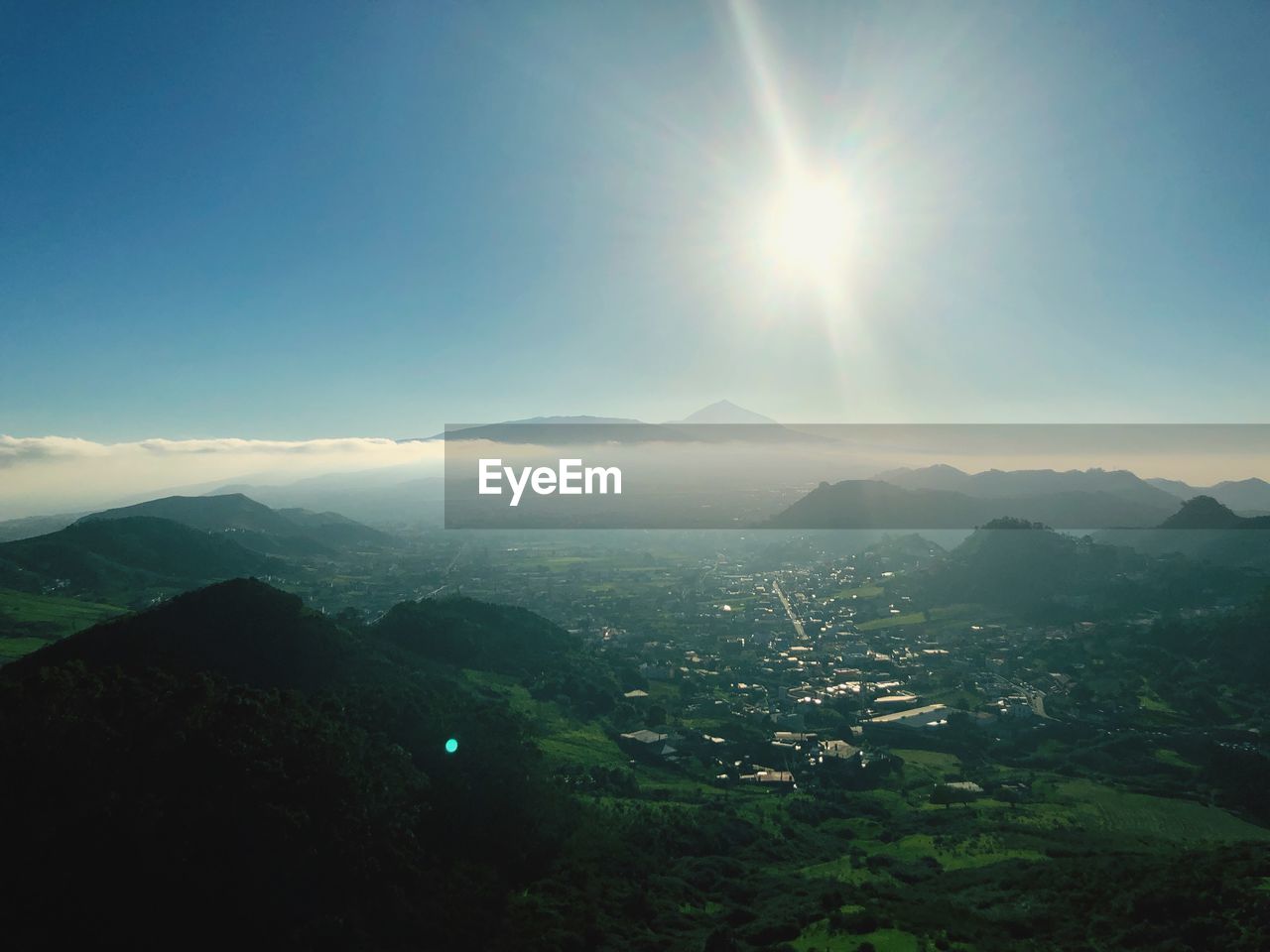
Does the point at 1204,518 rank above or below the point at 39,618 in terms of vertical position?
above

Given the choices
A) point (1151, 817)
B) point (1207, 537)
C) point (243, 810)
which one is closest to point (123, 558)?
point (243, 810)

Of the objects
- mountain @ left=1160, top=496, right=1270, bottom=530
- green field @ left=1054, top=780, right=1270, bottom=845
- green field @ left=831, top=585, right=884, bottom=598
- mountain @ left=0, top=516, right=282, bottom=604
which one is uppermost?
mountain @ left=1160, top=496, right=1270, bottom=530

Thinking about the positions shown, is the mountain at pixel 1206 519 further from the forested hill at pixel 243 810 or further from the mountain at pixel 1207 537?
the forested hill at pixel 243 810

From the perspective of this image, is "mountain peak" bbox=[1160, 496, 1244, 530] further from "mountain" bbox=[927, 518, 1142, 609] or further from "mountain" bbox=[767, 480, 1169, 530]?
"mountain" bbox=[927, 518, 1142, 609]

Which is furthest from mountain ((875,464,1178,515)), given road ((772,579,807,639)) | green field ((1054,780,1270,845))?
green field ((1054,780,1270,845))

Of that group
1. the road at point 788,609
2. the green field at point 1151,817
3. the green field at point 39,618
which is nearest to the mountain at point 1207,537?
the road at point 788,609

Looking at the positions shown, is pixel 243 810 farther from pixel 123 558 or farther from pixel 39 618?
pixel 123 558

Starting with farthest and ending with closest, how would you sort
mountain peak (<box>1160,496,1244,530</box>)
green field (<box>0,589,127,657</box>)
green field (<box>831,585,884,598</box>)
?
mountain peak (<box>1160,496,1244,530</box>) < green field (<box>831,585,884,598</box>) < green field (<box>0,589,127,657</box>)

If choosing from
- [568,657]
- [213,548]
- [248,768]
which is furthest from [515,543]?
[248,768]
